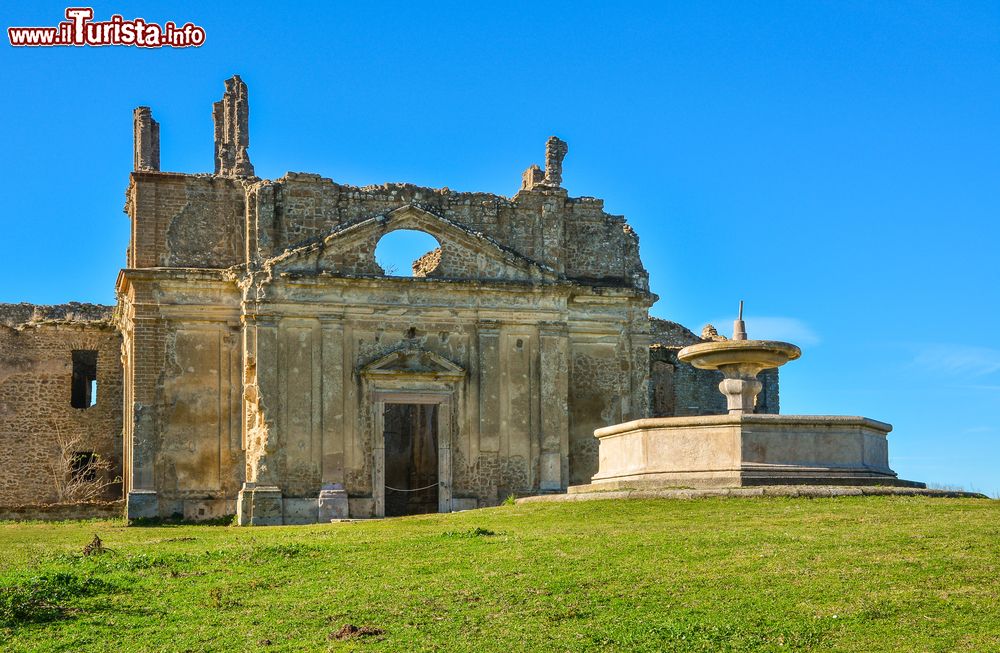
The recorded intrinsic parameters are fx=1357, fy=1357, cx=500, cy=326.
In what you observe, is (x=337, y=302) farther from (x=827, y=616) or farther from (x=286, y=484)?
(x=827, y=616)

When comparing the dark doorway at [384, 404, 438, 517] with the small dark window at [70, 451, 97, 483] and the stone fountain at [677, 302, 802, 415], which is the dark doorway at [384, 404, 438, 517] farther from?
the stone fountain at [677, 302, 802, 415]

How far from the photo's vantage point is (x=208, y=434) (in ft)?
89.2

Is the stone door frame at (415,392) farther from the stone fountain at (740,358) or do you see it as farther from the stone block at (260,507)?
the stone fountain at (740,358)

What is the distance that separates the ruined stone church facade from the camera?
87.9 feet

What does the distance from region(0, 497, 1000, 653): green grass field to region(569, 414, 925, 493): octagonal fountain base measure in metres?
0.98

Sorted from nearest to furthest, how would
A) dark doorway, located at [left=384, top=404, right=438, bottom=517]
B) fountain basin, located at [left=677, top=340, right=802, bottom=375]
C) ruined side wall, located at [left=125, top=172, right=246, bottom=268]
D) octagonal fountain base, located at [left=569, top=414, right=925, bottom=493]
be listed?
octagonal fountain base, located at [left=569, top=414, right=925, bottom=493]
fountain basin, located at [left=677, top=340, right=802, bottom=375]
ruined side wall, located at [left=125, top=172, right=246, bottom=268]
dark doorway, located at [left=384, top=404, right=438, bottom=517]

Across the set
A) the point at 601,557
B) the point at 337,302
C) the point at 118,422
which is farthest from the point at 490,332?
the point at 601,557

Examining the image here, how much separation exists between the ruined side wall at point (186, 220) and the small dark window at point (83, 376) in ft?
22.3

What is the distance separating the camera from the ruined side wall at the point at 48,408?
32812 millimetres

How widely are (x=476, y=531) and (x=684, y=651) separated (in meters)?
6.22

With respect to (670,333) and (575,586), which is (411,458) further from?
(575,586)

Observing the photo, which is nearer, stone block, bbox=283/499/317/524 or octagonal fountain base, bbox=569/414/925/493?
octagonal fountain base, bbox=569/414/925/493

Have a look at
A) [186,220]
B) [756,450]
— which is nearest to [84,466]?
[186,220]

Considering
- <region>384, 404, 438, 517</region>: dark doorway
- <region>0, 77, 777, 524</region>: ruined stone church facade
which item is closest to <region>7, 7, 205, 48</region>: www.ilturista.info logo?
<region>0, 77, 777, 524</region>: ruined stone church facade
